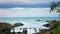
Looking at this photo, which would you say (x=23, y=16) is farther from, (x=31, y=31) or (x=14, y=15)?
(x=31, y=31)

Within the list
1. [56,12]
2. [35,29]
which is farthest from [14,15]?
[56,12]

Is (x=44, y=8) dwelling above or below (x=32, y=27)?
above

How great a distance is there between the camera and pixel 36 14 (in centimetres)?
178

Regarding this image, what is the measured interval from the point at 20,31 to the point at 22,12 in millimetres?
275

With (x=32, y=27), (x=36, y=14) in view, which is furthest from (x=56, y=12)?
(x=32, y=27)

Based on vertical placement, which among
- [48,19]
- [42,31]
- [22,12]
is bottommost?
[42,31]

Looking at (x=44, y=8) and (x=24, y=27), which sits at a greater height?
(x=44, y=8)

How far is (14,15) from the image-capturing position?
70.3 inches

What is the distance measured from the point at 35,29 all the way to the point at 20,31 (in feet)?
0.70

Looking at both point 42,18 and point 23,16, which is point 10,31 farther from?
point 42,18

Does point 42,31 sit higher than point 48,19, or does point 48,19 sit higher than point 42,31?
point 48,19

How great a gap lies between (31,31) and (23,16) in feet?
0.80

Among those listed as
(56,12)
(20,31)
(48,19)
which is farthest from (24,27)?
(56,12)

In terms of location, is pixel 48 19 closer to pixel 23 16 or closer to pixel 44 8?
pixel 44 8
